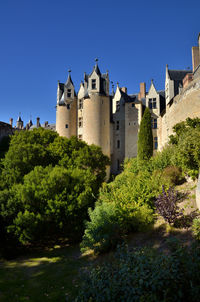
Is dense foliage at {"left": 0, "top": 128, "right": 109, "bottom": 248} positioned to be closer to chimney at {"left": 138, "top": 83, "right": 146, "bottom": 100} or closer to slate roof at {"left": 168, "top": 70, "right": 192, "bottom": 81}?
slate roof at {"left": 168, "top": 70, "right": 192, "bottom": 81}

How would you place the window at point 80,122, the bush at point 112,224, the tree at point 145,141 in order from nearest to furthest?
the bush at point 112,224
the tree at point 145,141
the window at point 80,122

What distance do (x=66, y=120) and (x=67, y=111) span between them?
61.2 inches

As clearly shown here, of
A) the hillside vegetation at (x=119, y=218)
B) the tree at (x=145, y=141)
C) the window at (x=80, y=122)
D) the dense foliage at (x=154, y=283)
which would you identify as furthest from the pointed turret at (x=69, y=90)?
the dense foliage at (x=154, y=283)

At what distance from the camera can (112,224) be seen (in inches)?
405

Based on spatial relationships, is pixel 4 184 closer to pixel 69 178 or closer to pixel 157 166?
pixel 69 178

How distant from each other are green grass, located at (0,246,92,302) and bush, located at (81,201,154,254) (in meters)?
0.92

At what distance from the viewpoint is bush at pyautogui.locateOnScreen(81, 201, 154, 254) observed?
10.2 metres

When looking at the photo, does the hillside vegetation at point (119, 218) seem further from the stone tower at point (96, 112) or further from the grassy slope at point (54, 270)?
the stone tower at point (96, 112)

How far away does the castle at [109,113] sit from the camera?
33500 mm

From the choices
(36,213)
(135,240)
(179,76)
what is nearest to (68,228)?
(36,213)

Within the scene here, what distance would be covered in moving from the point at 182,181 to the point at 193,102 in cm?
913

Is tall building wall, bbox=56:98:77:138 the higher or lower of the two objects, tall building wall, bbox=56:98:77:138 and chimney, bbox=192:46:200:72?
the lower

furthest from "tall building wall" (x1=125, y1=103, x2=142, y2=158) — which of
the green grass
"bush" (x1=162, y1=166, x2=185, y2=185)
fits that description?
the green grass

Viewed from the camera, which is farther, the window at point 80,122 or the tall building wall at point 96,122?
the window at point 80,122
